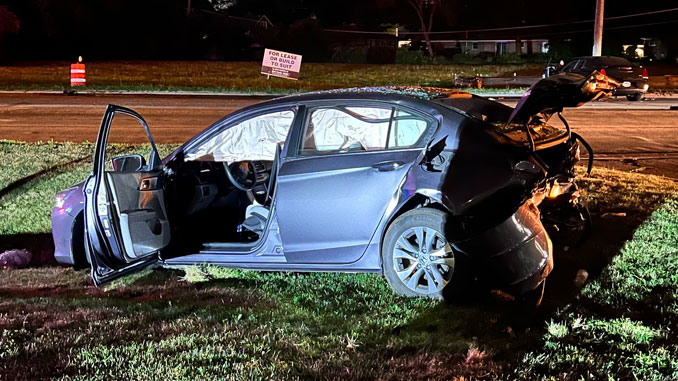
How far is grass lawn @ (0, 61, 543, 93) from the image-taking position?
30.9 metres

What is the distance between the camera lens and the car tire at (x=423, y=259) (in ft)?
14.9

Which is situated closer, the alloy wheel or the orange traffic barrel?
the alloy wheel

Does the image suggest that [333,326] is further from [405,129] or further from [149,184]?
[149,184]

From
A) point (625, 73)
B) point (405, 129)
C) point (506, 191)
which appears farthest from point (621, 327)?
point (625, 73)

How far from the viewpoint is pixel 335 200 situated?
488cm

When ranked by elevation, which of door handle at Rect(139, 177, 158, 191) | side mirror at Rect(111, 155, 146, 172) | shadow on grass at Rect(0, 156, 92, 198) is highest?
side mirror at Rect(111, 155, 146, 172)

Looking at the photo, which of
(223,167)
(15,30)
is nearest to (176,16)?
(15,30)

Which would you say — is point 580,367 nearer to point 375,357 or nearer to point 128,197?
point 375,357

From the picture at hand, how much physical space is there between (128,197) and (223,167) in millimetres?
1512

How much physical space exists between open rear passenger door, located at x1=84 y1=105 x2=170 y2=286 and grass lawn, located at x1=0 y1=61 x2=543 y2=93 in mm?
23363

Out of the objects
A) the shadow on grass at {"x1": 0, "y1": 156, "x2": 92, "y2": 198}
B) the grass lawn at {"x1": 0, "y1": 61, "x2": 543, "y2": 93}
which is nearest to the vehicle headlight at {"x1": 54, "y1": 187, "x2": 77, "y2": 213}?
the shadow on grass at {"x1": 0, "y1": 156, "x2": 92, "y2": 198}

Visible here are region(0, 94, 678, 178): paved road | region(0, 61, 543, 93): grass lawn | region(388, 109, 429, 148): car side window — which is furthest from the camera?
region(0, 61, 543, 93): grass lawn

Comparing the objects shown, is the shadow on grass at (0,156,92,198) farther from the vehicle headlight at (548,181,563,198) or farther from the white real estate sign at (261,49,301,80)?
the white real estate sign at (261,49,301,80)

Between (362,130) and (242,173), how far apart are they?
4.99 ft
